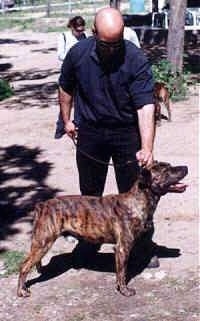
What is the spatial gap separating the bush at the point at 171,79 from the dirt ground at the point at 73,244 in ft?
1.12

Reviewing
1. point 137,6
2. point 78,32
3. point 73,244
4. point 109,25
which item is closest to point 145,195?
point 109,25

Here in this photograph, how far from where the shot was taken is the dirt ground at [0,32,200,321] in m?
4.57

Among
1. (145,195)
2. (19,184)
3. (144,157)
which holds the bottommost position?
(19,184)

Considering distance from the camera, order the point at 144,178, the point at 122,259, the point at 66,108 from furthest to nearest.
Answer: the point at 66,108 → the point at 122,259 → the point at 144,178

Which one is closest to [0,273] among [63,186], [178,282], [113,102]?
[178,282]

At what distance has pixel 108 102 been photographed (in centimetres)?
446

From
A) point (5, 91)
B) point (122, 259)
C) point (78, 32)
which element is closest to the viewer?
point (122, 259)

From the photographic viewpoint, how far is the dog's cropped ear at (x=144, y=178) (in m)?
4.46

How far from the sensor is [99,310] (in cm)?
454

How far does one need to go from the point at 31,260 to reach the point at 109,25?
1612mm

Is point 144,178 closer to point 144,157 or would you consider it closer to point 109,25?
point 144,157

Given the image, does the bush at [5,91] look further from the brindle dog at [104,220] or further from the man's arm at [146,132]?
the man's arm at [146,132]

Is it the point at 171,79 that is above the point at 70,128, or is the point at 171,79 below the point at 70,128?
below

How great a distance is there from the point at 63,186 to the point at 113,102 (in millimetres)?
3081
